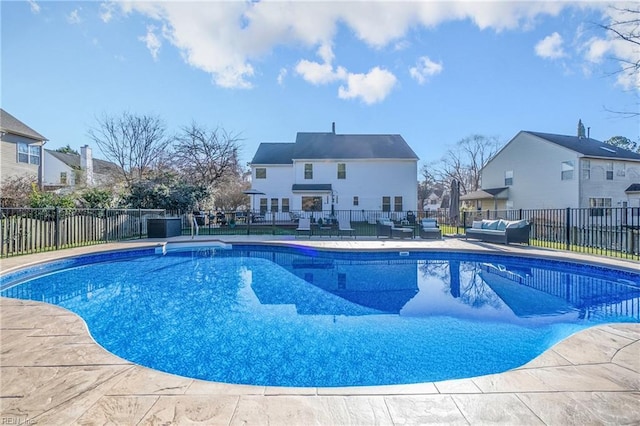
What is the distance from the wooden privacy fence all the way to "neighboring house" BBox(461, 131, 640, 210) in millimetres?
25669

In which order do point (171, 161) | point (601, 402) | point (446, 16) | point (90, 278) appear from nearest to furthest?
point (601, 402) → point (90, 278) → point (446, 16) → point (171, 161)

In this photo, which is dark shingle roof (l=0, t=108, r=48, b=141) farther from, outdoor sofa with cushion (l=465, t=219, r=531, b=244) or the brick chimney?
outdoor sofa with cushion (l=465, t=219, r=531, b=244)

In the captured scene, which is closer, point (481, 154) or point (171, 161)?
point (171, 161)

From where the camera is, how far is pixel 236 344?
3689 millimetres

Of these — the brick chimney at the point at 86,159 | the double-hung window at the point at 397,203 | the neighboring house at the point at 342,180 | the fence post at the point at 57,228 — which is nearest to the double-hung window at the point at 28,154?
the brick chimney at the point at 86,159

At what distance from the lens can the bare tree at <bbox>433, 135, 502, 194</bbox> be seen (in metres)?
35.4

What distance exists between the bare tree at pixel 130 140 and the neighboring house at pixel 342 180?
23.7 ft

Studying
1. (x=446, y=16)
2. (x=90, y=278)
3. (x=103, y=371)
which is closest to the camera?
(x=103, y=371)

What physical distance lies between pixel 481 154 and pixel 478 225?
2793 cm

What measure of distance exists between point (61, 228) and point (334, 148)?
1814 cm

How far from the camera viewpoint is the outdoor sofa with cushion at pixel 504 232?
35.1 ft

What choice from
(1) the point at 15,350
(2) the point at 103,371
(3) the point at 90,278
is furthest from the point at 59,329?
(3) the point at 90,278

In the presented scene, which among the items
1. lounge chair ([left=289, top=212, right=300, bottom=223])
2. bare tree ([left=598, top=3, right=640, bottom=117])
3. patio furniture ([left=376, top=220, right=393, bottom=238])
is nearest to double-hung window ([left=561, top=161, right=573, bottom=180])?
patio furniture ([left=376, top=220, right=393, bottom=238])

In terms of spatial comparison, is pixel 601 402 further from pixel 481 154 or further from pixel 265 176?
pixel 481 154
